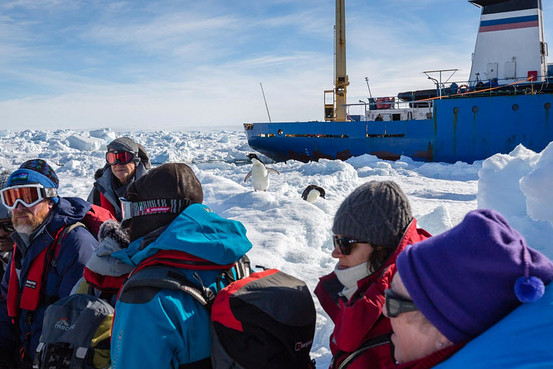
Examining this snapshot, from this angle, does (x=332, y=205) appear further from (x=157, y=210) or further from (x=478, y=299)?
(x=478, y=299)

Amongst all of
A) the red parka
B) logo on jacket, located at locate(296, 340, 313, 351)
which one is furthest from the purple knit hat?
logo on jacket, located at locate(296, 340, 313, 351)

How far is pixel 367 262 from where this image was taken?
56.9 inches

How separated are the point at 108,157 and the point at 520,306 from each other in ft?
10.3

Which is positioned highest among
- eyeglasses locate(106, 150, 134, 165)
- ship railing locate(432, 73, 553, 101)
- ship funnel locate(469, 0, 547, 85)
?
ship funnel locate(469, 0, 547, 85)

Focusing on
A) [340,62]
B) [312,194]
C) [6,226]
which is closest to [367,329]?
[6,226]

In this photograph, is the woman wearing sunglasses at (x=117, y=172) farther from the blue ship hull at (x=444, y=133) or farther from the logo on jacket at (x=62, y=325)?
the blue ship hull at (x=444, y=133)

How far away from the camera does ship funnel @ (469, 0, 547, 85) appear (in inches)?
575

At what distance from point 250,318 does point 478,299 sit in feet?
2.33

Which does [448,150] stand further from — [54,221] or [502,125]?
[54,221]

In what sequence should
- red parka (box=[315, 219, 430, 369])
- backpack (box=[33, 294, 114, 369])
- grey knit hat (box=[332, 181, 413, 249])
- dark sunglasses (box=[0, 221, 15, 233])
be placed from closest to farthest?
1. red parka (box=[315, 219, 430, 369])
2. grey knit hat (box=[332, 181, 413, 249])
3. backpack (box=[33, 294, 114, 369])
4. dark sunglasses (box=[0, 221, 15, 233])

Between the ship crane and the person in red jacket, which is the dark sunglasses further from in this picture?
the ship crane

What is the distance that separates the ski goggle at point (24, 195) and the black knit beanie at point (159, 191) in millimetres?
932

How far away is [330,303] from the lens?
5.51ft

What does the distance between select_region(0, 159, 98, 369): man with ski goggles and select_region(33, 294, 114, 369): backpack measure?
0.38m
